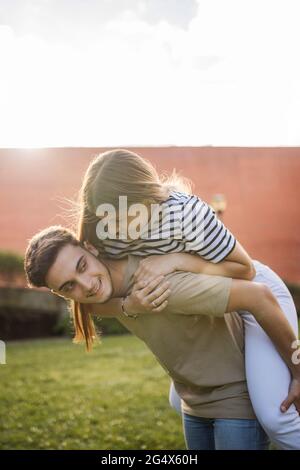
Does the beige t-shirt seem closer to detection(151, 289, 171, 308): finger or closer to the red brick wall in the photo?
detection(151, 289, 171, 308): finger

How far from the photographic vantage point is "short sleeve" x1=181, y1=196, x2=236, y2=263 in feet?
4.84

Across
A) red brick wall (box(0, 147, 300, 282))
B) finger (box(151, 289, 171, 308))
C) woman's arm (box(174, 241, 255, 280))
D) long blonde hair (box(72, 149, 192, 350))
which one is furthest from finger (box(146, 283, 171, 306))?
red brick wall (box(0, 147, 300, 282))

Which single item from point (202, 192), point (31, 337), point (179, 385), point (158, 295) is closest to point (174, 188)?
point (158, 295)

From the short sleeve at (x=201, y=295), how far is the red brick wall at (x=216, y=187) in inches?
145

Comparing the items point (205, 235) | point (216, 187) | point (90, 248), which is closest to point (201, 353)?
point (205, 235)

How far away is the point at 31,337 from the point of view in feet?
20.1

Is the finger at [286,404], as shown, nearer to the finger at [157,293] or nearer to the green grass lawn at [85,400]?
the finger at [157,293]

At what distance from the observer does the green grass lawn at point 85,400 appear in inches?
123

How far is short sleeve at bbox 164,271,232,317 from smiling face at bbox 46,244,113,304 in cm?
21

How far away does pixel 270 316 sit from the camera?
1414 millimetres

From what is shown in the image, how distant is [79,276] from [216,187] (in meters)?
4.08

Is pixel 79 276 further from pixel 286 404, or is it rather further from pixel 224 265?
pixel 286 404

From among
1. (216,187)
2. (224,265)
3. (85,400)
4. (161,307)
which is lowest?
(85,400)

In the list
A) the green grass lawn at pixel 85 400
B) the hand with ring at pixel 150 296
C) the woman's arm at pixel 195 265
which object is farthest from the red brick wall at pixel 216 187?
the hand with ring at pixel 150 296
